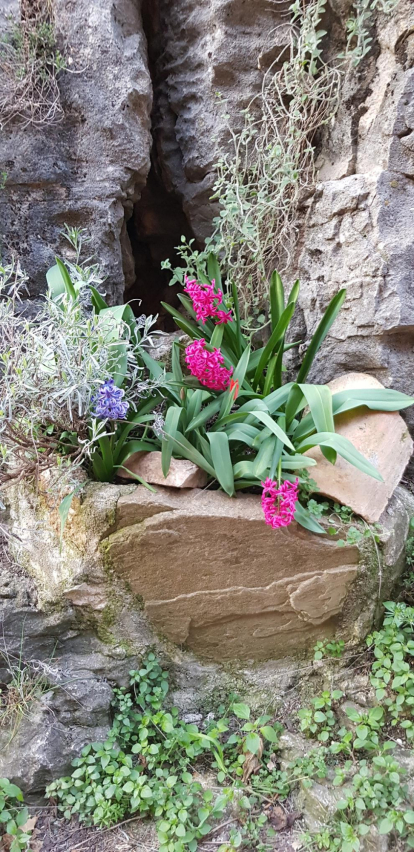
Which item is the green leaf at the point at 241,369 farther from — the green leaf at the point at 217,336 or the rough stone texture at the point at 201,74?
the rough stone texture at the point at 201,74

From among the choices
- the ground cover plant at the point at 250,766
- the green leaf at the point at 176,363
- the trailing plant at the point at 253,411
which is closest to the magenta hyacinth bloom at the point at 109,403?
the trailing plant at the point at 253,411

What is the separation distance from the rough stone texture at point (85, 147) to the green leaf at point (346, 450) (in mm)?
1522

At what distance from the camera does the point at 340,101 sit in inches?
102

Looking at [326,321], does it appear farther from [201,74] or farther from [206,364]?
[201,74]

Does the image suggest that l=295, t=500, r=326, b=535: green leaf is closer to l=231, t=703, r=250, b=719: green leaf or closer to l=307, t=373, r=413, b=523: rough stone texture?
l=307, t=373, r=413, b=523: rough stone texture

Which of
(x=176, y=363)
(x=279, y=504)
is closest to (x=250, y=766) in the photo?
(x=279, y=504)

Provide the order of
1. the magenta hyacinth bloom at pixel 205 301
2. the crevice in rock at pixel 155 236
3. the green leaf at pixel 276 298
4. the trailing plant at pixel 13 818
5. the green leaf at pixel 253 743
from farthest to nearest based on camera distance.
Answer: the crevice in rock at pixel 155 236 < the green leaf at pixel 276 298 < the magenta hyacinth bloom at pixel 205 301 < the green leaf at pixel 253 743 < the trailing plant at pixel 13 818

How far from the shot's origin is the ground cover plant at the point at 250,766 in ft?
5.31

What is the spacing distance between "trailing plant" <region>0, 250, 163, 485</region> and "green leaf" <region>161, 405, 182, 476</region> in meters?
0.11

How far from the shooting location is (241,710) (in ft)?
5.99

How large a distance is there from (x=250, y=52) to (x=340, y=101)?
586 millimetres

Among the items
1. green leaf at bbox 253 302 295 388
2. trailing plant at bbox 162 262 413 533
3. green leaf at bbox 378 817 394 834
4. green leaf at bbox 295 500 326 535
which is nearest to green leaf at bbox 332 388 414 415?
Answer: trailing plant at bbox 162 262 413 533

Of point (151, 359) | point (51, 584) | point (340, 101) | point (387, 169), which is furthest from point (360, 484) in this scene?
point (340, 101)

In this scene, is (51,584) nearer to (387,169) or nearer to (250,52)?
(387,169)
